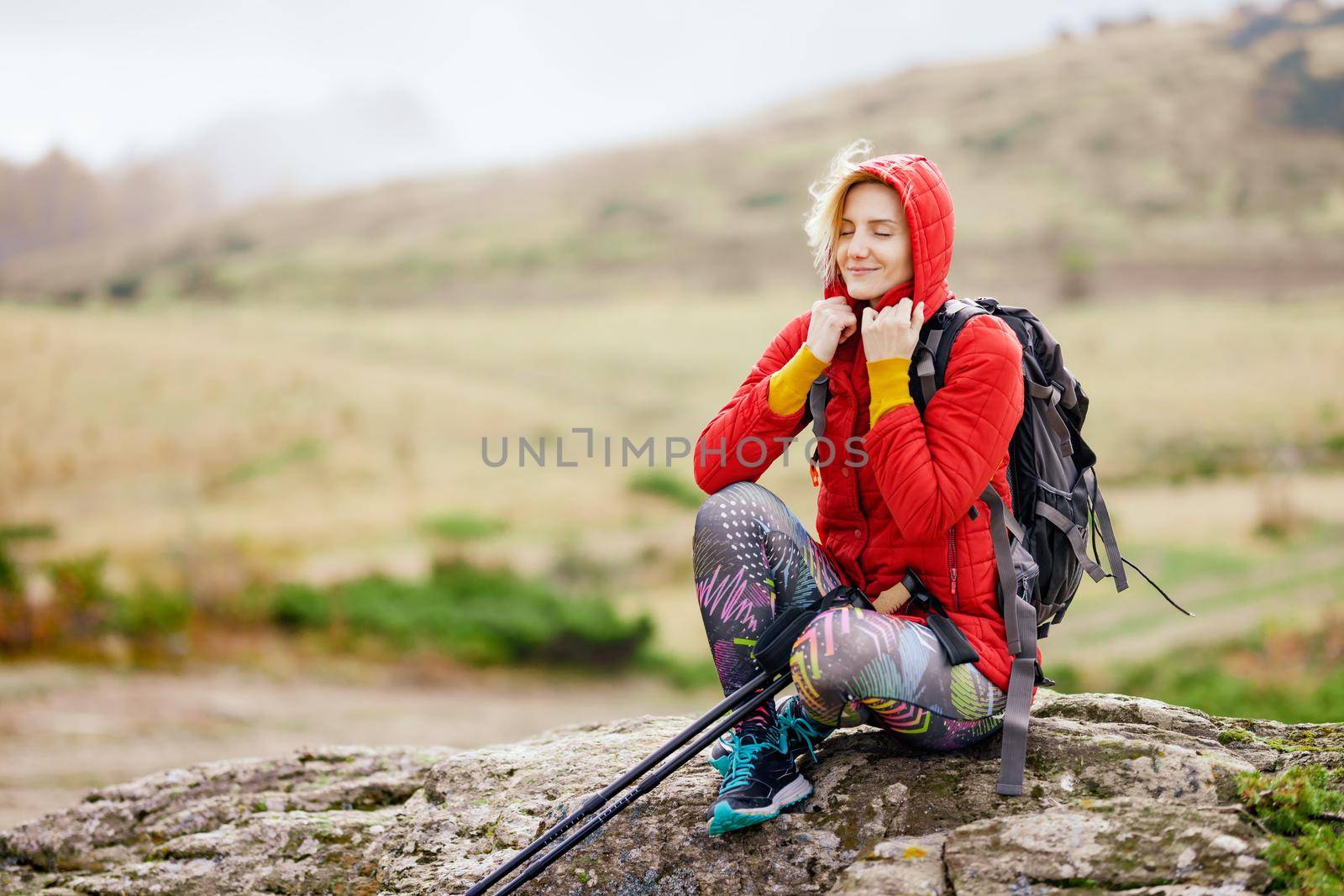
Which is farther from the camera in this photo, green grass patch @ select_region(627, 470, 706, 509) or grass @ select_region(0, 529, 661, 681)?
green grass patch @ select_region(627, 470, 706, 509)

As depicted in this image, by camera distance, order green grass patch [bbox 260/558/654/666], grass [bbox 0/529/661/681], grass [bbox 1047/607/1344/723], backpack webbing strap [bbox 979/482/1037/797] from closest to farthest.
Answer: backpack webbing strap [bbox 979/482/1037/797] < grass [bbox 1047/607/1344/723] < grass [bbox 0/529/661/681] < green grass patch [bbox 260/558/654/666]

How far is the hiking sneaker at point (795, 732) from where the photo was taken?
10.1ft

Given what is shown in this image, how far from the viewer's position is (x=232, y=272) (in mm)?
53188

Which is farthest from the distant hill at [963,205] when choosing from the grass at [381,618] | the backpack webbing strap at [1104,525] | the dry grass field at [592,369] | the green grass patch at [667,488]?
the backpack webbing strap at [1104,525]

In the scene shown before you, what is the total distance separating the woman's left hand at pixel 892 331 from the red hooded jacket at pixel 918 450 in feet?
0.44

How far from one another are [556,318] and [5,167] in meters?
32.1

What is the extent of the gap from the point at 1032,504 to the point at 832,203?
1.04m

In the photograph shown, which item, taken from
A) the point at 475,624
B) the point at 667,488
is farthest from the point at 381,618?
the point at 667,488

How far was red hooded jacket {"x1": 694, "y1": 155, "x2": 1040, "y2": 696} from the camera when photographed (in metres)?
2.62

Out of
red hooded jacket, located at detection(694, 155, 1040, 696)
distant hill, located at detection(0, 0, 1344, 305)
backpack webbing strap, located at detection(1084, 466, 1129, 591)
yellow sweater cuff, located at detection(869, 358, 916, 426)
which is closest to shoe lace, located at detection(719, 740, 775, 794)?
red hooded jacket, located at detection(694, 155, 1040, 696)

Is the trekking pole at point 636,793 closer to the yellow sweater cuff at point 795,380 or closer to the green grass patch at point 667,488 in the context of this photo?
the yellow sweater cuff at point 795,380

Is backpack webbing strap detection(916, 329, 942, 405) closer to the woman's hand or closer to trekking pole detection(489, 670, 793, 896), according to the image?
the woman's hand

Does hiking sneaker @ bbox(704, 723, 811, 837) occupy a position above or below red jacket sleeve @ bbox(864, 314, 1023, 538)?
below

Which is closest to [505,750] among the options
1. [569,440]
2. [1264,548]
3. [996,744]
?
[996,744]
